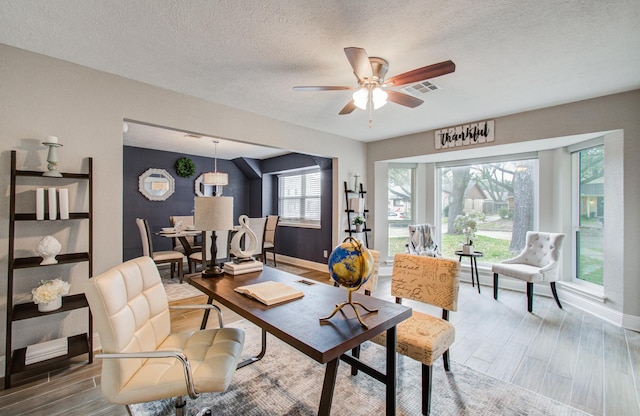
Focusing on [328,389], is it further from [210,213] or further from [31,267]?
[31,267]

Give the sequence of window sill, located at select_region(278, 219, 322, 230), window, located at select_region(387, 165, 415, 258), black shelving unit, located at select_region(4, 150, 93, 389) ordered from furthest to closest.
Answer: window sill, located at select_region(278, 219, 322, 230)
window, located at select_region(387, 165, 415, 258)
black shelving unit, located at select_region(4, 150, 93, 389)

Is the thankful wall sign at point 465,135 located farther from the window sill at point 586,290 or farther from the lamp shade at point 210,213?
the lamp shade at point 210,213

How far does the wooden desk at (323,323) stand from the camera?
1.18 meters

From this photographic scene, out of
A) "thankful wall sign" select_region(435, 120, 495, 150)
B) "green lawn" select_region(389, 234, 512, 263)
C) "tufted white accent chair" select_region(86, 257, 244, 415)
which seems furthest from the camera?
"green lawn" select_region(389, 234, 512, 263)

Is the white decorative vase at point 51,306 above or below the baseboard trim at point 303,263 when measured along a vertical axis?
above

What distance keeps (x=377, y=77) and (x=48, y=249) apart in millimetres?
2833

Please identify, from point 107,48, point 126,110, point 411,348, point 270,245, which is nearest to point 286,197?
point 270,245

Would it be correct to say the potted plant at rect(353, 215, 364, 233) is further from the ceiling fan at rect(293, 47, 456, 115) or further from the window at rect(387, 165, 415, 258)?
the ceiling fan at rect(293, 47, 456, 115)

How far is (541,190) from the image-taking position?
4.14 meters

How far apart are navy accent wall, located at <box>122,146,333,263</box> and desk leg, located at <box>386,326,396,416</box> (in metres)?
3.94

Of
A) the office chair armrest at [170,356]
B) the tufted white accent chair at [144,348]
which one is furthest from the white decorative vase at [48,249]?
the office chair armrest at [170,356]

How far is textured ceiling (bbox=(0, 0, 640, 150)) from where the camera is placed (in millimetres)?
1725

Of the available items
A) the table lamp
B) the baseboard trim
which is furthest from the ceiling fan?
the baseboard trim

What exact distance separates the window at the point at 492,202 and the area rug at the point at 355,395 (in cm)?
308
